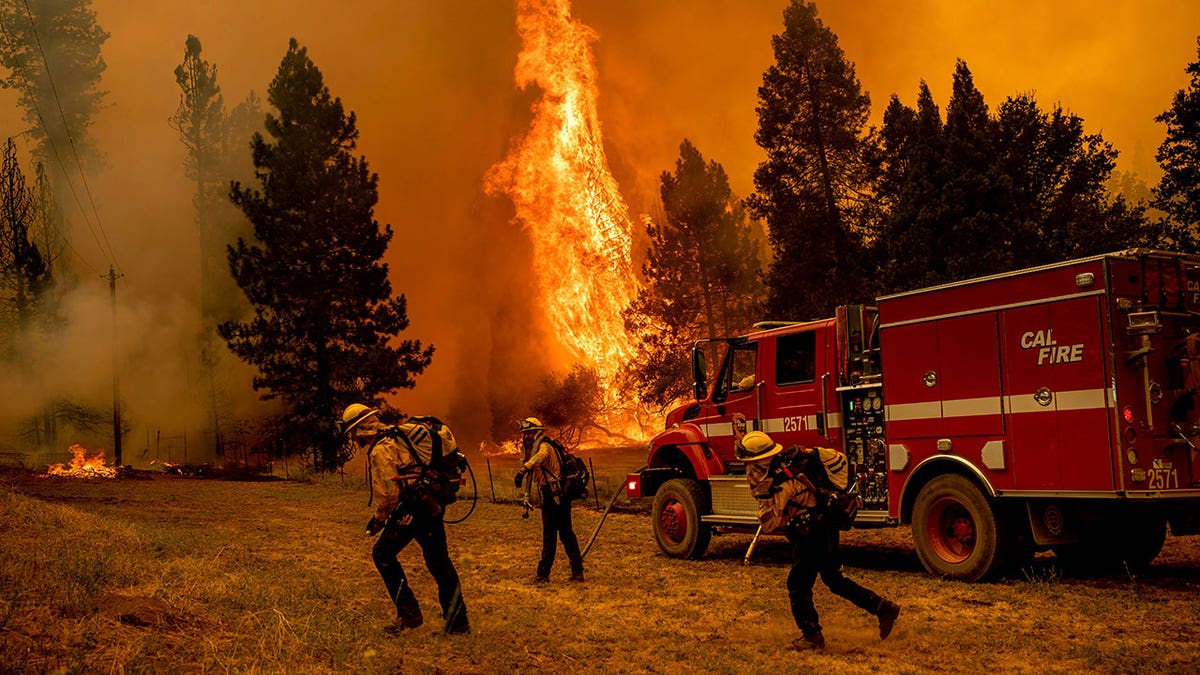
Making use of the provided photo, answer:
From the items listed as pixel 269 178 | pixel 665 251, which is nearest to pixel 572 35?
pixel 665 251

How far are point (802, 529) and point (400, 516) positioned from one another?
3671 millimetres

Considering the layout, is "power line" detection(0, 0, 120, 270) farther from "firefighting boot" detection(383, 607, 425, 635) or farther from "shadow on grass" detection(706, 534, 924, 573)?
"firefighting boot" detection(383, 607, 425, 635)

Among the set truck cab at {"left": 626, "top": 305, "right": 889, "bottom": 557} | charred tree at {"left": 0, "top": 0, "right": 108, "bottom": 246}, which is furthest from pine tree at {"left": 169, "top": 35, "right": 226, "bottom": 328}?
truck cab at {"left": 626, "top": 305, "right": 889, "bottom": 557}

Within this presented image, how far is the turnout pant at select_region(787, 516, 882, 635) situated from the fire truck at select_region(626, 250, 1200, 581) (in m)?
3.59

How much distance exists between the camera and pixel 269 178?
40688 mm

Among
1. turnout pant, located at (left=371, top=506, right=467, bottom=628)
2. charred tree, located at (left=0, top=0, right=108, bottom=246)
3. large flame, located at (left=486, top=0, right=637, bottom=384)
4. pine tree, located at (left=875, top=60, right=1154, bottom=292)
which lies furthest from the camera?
charred tree, located at (left=0, top=0, right=108, bottom=246)

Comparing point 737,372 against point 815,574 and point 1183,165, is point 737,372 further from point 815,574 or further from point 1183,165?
point 1183,165

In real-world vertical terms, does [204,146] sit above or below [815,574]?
above

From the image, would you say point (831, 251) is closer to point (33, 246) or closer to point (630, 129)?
point (630, 129)

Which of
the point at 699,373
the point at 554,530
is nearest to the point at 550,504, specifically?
the point at 554,530

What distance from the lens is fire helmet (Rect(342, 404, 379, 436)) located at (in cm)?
867

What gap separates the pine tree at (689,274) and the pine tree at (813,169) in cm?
580

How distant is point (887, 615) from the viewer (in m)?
7.92

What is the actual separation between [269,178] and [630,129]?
2845 cm
